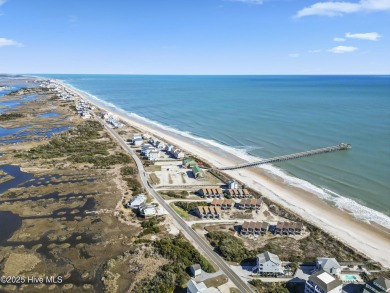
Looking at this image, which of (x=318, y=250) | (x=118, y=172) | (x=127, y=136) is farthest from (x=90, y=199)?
(x=127, y=136)

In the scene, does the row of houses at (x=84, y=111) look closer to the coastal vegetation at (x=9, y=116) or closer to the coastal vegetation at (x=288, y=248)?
the coastal vegetation at (x=9, y=116)

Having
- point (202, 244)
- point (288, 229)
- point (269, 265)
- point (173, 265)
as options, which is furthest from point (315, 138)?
point (173, 265)

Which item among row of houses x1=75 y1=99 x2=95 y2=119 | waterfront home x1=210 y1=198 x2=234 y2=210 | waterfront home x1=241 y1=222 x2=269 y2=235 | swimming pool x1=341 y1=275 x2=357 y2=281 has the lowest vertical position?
swimming pool x1=341 y1=275 x2=357 y2=281

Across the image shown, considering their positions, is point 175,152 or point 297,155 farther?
point 297,155

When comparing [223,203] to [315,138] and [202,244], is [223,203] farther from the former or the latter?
[315,138]

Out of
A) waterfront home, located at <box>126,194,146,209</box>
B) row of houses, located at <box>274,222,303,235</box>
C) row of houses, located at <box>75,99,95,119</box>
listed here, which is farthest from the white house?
row of houses, located at <box>75,99,95,119</box>

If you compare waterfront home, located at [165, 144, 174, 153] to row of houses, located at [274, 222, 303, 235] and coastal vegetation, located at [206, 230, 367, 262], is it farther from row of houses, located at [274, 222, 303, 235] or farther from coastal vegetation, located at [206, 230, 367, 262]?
row of houses, located at [274, 222, 303, 235]
